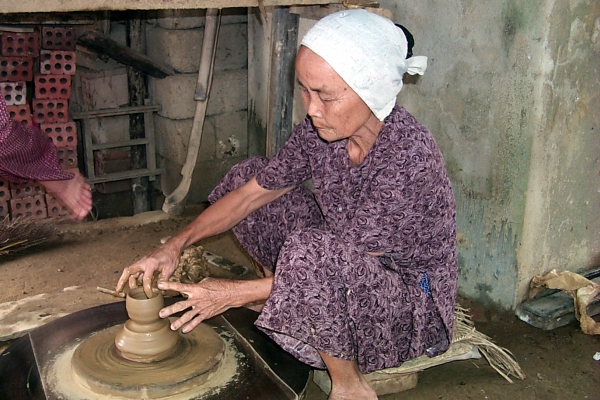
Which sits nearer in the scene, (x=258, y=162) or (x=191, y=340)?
(x=191, y=340)

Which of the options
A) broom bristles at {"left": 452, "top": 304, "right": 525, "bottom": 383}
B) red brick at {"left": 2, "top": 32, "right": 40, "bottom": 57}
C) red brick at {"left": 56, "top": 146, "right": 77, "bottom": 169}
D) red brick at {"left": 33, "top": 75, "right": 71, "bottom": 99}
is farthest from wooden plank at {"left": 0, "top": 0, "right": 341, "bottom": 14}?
red brick at {"left": 56, "top": 146, "right": 77, "bottom": 169}

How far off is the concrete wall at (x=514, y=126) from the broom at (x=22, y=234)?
8.08 feet

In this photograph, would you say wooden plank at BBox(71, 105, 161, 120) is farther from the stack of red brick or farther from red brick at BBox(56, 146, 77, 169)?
red brick at BBox(56, 146, 77, 169)

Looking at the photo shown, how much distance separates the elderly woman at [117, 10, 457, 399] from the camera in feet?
7.74

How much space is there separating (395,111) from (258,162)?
0.82 metres

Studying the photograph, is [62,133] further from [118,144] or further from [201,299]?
[201,299]

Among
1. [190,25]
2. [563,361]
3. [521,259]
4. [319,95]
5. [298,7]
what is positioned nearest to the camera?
[319,95]

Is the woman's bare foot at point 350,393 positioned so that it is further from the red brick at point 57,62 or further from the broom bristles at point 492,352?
the red brick at point 57,62

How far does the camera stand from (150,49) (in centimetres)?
531

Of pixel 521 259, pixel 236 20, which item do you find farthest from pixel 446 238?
pixel 236 20

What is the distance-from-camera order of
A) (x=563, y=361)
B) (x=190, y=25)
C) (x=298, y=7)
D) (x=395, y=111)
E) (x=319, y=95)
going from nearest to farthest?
(x=319, y=95), (x=395, y=111), (x=563, y=361), (x=298, y=7), (x=190, y=25)

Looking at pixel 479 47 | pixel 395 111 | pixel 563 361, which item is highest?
pixel 479 47

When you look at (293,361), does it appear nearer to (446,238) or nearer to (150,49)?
(446,238)

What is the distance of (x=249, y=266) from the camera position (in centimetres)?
405
